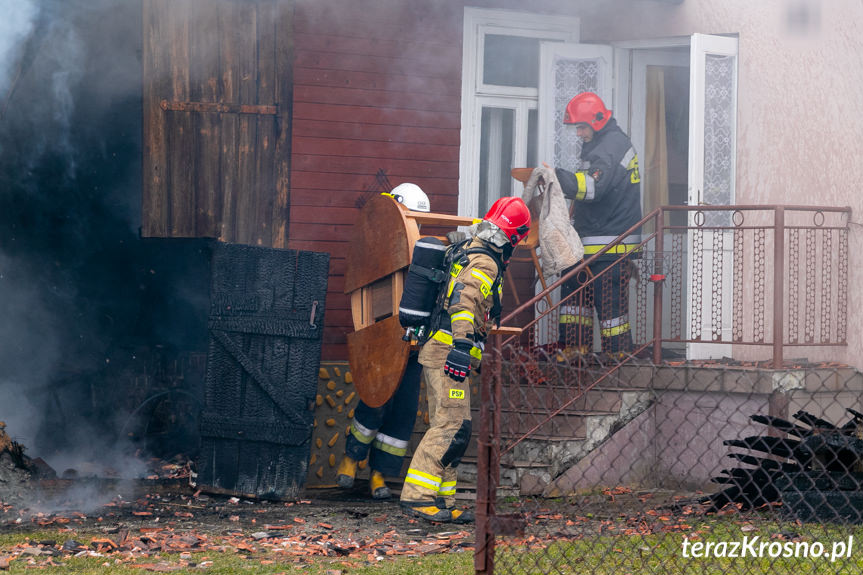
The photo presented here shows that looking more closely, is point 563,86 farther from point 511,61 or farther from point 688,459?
point 688,459

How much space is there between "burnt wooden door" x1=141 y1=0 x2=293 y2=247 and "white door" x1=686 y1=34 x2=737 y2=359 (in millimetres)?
3745

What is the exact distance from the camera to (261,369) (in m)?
8.05

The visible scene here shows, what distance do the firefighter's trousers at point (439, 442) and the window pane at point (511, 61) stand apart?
3.90m

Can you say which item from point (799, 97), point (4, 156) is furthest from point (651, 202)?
point (4, 156)

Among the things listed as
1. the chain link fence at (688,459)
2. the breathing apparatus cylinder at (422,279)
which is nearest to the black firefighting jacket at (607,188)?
the chain link fence at (688,459)

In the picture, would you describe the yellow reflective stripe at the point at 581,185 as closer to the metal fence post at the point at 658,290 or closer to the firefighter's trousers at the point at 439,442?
the metal fence post at the point at 658,290

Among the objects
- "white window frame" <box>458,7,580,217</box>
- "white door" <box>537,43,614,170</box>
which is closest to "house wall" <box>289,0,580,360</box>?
"white window frame" <box>458,7,580,217</box>

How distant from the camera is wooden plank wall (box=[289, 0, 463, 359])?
9164 mm

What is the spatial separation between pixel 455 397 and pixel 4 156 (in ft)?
18.0

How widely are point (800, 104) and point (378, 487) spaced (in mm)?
5084

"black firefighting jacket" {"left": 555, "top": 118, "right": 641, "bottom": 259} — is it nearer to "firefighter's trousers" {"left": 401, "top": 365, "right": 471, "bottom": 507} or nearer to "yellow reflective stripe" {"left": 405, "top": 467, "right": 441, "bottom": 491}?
"firefighter's trousers" {"left": 401, "top": 365, "right": 471, "bottom": 507}

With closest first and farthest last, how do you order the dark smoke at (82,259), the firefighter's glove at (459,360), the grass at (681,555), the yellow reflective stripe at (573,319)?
the grass at (681,555)
the firefighter's glove at (459,360)
the yellow reflective stripe at (573,319)
the dark smoke at (82,259)

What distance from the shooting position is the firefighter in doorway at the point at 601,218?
8695mm

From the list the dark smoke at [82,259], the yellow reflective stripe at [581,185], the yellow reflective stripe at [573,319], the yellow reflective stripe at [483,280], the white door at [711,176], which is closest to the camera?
the yellow reflective stripe at [483,280]
